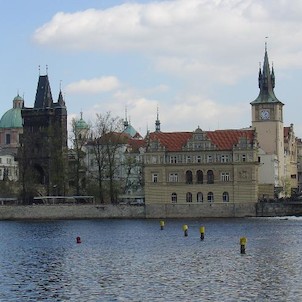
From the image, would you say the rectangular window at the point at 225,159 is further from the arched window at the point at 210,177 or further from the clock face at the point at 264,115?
the clock face at the point at 264,115

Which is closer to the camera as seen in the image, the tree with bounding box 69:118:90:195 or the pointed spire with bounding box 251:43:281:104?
the tree with bounding box 69:118:90:195

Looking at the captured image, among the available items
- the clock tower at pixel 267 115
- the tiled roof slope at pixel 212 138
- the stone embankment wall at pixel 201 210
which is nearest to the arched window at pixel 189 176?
the tiled roof slope at pixel 212 138

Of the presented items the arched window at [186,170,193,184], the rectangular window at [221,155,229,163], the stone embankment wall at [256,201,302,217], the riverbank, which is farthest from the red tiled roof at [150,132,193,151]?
the stone embankment wall at [256,201,302,217]

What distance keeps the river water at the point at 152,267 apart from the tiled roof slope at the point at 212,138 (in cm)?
4917

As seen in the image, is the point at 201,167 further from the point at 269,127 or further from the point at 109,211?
the point at 269,127

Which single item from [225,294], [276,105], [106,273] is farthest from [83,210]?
[225,294]

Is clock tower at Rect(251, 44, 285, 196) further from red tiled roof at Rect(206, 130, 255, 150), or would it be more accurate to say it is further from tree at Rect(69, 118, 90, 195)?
tree at Rect(69, 118, 90, 195)

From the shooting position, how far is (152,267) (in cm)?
5362

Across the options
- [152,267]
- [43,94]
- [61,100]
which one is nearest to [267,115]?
[61,100]

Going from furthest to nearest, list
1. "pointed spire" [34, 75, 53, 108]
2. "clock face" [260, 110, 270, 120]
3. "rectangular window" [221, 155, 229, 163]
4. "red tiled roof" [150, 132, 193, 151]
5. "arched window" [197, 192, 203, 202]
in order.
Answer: "pointed spire" [34, 75, 53, 108]
"clock face" [260, 110, 270, 120]
"red tiled roof" [150, 132, 193, 151]
"arched window" [197, 192, 203, 202]
"rectangular window" [221, 155, 229, 163]

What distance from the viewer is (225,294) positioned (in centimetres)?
4216

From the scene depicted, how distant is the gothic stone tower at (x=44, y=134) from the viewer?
153762 millimetres

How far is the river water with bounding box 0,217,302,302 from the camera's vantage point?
42.8 metres

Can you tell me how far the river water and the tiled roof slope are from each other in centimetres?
4917
